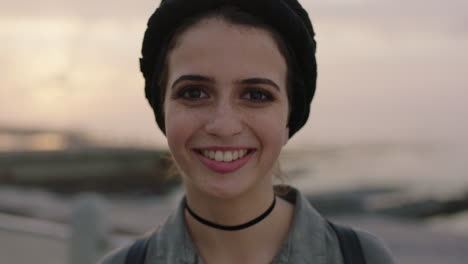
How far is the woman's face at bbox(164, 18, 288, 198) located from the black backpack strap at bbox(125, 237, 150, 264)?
13.7 inches

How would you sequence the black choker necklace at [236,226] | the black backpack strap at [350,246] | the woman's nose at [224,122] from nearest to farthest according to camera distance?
the woman's nose at [224,122] < the black backpack strap at [350,246] < the black choker necklace at [236,226]

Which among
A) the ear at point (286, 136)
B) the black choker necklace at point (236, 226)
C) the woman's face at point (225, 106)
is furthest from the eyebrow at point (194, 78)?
the black choker necklace at point (236, 226)

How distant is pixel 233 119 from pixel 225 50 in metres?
0.23

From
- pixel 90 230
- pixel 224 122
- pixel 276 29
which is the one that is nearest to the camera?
pixel 224 122

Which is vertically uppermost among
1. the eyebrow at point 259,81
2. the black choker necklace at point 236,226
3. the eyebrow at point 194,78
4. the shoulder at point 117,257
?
the eyebrow at point 194,78

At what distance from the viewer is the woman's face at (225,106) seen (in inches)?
71.2

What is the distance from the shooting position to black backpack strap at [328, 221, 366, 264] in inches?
74.4

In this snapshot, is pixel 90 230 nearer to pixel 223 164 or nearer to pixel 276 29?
pixel 223 164

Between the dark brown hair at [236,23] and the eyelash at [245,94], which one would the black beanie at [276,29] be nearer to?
the dark brown hair at [236,23]

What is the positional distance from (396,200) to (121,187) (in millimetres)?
13221

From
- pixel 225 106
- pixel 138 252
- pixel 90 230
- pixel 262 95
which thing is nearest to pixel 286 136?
pixel 262 95

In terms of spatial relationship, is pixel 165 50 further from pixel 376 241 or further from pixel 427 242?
pixel 427 242

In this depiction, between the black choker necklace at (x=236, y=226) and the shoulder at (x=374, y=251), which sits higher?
the black choker necklace at (x=236, y=226)

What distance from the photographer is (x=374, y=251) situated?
191 cm
